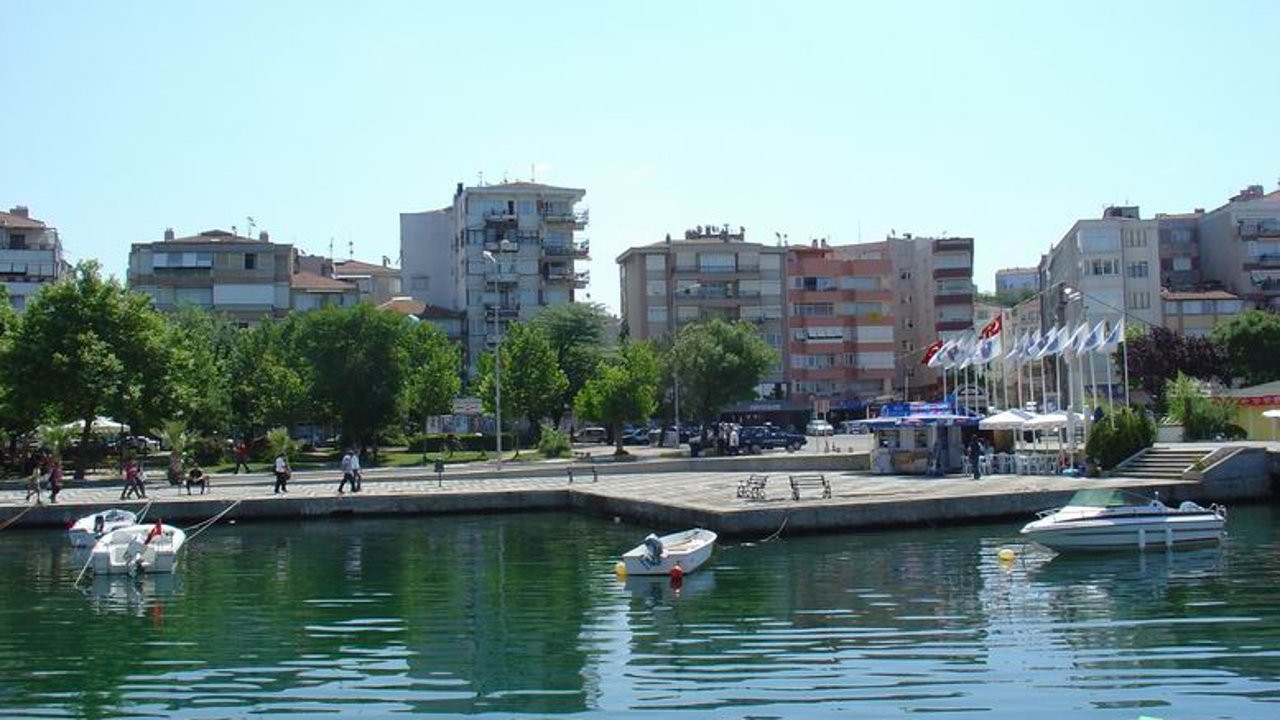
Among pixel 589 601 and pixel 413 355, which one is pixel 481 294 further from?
pixel 589 601

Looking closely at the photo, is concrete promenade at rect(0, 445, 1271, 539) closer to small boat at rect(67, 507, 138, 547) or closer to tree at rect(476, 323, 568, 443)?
small boat at rect(67, 507, 138, 547)

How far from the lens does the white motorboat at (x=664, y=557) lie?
101 ft

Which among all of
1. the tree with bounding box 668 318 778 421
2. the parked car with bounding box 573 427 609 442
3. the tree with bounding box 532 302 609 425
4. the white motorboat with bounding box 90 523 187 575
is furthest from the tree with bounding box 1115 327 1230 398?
the white motorboat with bounding box 90 523 187 575

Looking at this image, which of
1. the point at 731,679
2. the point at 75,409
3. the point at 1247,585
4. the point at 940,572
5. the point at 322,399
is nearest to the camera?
the point at 731,679

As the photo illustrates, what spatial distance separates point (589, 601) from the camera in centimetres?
2816

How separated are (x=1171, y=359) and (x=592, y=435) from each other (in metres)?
44.3

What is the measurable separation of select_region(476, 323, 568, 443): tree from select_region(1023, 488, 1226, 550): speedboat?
164 feet

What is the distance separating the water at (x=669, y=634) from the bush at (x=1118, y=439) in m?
9.45

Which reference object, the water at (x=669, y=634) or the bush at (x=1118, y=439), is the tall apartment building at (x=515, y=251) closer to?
the bush at (x=1118, y=439)

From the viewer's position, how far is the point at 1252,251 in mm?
114250

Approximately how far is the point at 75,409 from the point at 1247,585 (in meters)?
53.6

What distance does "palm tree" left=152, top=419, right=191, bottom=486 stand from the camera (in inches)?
2217

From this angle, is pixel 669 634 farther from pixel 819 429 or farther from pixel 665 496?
pixel 819 429

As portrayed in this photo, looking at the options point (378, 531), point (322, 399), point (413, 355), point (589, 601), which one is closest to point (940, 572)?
point (589, 601)
